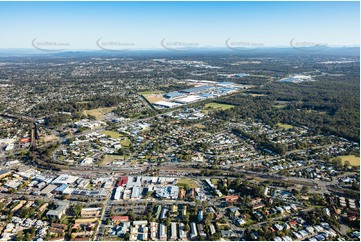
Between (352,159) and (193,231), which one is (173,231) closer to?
(193,231)

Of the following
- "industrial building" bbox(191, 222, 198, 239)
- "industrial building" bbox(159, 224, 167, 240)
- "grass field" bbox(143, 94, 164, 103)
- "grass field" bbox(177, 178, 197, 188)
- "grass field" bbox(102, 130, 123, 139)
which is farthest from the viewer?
"grass field" bbox(143, 94, 164, 103)

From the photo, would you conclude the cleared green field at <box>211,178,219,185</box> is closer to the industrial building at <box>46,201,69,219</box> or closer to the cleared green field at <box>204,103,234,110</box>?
the industrial building at <box>46,201,69,219</box>

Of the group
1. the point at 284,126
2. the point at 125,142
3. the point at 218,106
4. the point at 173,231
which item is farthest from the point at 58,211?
the point at 218,106

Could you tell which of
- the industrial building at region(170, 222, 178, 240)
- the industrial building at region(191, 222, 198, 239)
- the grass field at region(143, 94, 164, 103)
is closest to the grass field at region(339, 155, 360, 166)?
the industrial building at region(191, 222, 198, 239)

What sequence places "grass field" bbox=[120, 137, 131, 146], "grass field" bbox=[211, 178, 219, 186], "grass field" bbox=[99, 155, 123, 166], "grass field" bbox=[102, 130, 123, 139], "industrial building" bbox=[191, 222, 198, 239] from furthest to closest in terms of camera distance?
1. "grass field" bbox=[102, 130, 123, 139]
2. "grass field" bbox=[120, 137, 131, 146]
3. "grass field" bbox=[99, 155, 123, 166]
4. "grass field" bbox=[211, 178, 219, 186]
5. "industrial building" bbox=[191, 222, 198, 239]

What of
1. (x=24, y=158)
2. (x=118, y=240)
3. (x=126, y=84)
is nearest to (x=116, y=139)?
(x=24, y=158)

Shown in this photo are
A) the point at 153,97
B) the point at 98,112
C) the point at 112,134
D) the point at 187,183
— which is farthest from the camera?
the point at 153,97

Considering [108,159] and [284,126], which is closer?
[108,159]

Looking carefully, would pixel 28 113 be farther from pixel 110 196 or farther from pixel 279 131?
pixel 279 131
